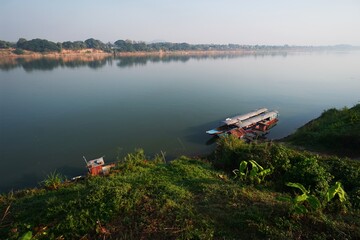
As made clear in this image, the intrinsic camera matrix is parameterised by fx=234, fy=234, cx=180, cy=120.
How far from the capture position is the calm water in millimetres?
14234

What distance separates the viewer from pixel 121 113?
22.3 metres

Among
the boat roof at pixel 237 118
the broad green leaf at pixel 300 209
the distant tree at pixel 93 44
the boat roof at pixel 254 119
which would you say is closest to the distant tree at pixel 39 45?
the distant tree at pixel 93 44

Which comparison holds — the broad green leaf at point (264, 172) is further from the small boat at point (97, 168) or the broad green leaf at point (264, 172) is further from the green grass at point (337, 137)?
the green grass at point (337, 137)

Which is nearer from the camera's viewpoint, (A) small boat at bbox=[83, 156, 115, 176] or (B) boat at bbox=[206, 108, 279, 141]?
(A) small boat at bbox=[83, 156, 115, 176]

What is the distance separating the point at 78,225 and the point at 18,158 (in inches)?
471

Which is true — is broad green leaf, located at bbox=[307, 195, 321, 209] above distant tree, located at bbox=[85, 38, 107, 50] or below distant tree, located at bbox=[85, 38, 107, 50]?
below

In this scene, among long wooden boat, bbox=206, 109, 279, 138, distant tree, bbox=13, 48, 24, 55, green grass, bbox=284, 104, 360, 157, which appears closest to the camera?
green grass, bbox=284, 104, 360, 157

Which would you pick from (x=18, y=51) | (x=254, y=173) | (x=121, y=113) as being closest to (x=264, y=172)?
(x=254, y=173)

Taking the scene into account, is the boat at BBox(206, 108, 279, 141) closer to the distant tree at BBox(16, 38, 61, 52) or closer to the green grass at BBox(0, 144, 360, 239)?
the green grass at BBox(0, 144, 360, 239)

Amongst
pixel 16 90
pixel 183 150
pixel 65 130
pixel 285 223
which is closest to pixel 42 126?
pixel 65 130

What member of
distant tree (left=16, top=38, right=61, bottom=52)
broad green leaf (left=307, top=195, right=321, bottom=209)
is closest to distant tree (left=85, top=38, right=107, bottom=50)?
distant tree (left=16, top=38, right=61, bottom=52)

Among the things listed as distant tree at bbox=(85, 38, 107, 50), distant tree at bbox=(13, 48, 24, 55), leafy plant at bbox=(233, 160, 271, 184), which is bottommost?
leafy plant at bbox=(233, 160, 271, 184)

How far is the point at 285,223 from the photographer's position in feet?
14.2

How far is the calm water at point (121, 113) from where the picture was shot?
14.2 m
